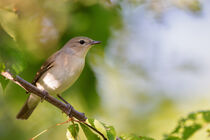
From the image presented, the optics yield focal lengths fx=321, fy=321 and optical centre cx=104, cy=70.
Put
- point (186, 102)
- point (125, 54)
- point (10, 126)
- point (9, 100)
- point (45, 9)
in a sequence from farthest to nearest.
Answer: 1. point (186, 102)
2. point (125, 54)
3. point (10, 126)
4. point (9, 100)
5. point (45, 9)

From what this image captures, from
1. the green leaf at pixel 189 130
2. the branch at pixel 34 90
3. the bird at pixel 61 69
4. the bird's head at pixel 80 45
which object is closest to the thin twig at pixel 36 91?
the branch at pixel 34 90

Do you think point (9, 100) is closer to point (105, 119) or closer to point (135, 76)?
point (105, 119)

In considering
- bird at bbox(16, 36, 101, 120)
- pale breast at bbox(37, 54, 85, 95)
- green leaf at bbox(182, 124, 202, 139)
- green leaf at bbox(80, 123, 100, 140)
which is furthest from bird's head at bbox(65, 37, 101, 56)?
green leaf at bbox(80, 123, 100, 140)

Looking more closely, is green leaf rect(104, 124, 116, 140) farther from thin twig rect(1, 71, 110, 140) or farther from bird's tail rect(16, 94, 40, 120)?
bird's tail rect(16, 94, 40, 120)

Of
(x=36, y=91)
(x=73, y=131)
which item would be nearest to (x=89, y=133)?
(x=73, y=131)

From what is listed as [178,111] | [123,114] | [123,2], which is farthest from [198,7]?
[123,114]

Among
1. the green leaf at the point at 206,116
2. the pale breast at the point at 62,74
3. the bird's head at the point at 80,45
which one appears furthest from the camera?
the bird's head at the point at 80,45

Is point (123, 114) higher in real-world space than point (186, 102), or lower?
lower

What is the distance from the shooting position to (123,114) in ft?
Answer: 22.4

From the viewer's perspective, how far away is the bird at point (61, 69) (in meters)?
4.20

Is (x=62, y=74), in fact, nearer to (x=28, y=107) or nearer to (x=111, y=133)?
(x=28, y=107)

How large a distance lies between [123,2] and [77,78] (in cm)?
125

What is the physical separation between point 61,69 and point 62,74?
0.32 ft

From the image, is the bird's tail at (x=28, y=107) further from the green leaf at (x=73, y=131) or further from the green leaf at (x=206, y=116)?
the green leaf at (x=206, y=116)
